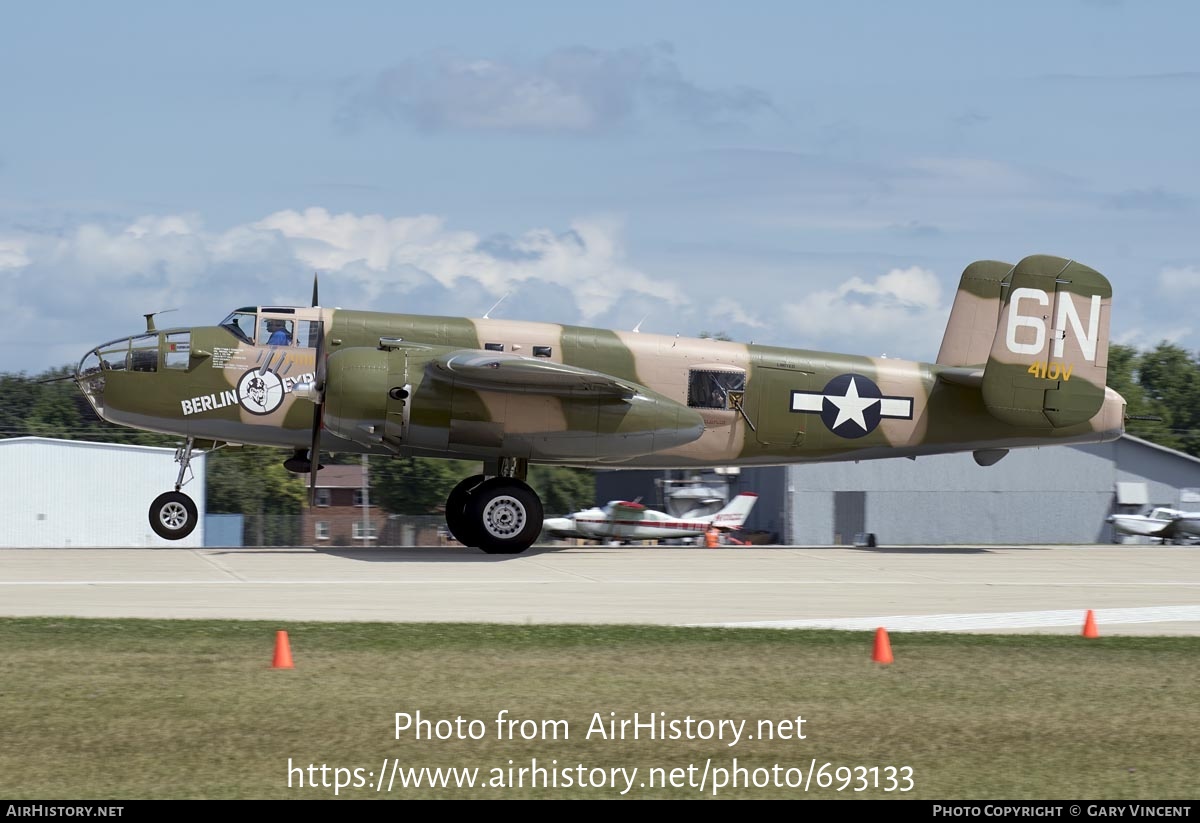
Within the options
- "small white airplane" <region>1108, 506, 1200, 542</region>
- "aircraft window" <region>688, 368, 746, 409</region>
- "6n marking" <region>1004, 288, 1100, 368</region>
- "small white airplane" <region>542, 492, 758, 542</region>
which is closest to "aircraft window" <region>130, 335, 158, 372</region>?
"aircraft window" <region>688, 368, 746, 409</region>

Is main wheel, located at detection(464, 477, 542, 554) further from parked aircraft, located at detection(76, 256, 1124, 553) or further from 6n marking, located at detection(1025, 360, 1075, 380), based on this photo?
6n marking, located at detection(1025, 360, 1075, 380)

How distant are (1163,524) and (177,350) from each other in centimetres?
4254

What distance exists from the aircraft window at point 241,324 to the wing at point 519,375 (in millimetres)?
3648

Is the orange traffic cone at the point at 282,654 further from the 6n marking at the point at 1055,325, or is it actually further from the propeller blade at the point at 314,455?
the 6n marking at the point at 1055,325

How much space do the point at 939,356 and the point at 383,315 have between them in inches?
472

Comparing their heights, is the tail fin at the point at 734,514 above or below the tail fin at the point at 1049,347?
below

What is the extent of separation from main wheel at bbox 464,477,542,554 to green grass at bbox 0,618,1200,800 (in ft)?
27.0

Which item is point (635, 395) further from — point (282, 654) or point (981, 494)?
point (981, 494)

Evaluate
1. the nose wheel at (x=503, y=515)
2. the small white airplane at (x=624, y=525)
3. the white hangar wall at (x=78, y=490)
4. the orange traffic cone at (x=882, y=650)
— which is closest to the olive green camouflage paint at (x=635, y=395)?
the nose wheel at (x=503, y=515)

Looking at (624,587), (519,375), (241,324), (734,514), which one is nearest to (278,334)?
(241,324)

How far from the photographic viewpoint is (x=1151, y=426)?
10288 cm

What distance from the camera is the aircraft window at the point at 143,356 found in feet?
77.5

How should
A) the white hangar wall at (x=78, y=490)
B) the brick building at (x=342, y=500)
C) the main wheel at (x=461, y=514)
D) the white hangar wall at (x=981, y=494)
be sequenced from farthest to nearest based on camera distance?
1. the brick building at (x=342, y=500)
2. the white hangar wall at (x=981, y=494)
3. the white hangar wall at (x=78, y=490)
4. the main wheel at (x=461, y=514)
